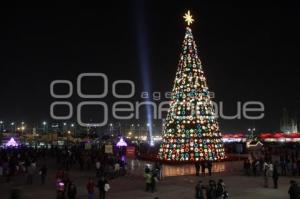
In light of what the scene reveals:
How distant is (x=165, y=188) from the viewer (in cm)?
1834

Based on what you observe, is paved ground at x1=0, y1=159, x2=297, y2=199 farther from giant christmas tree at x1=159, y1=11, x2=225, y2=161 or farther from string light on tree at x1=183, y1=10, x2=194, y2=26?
string light on tree at x1=183, y1=10, x2=194, y2=26

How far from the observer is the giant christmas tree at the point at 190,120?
1073 inches

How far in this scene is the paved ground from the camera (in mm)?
16406

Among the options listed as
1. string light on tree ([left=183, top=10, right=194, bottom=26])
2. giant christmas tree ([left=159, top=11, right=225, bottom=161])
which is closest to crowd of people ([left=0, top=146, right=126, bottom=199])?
giant christmas tree ([left=159, top=11, right=225, bottom=161])

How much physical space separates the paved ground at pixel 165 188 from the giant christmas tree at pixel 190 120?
13.9 feet

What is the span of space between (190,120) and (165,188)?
9671 millimetres

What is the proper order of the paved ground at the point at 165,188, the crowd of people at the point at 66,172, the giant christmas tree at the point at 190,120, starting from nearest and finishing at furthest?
the crowd of people at the point at 66,172, the paved ground at the point at 165,188, the giant christmas tree at the point at 190,120

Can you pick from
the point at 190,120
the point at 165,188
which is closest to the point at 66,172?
the point at 165,188

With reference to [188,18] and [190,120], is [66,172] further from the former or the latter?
[188,18]

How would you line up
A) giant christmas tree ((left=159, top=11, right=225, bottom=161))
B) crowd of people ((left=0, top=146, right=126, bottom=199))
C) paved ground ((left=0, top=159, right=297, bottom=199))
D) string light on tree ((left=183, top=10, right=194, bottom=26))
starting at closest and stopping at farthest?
crowd of people ((left=0, top=146, right=126, bottom=199)) → paved ground ((left=0, top=159, right=297, bottom=199)) → giant christmas tree ((left=159, top=11, right=225, bottom=161)) → string light on tree ((left=183, top=10, right=194, bottom=26))

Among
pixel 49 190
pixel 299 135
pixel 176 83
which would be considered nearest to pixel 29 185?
pixel 49 190

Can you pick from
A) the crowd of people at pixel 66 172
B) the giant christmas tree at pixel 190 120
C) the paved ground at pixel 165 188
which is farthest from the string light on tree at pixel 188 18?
the paved ground at pixel 165 188

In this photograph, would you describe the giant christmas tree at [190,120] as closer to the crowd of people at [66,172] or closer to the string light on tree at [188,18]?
the string light on tree at [188,18]

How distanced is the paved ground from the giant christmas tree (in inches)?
167
